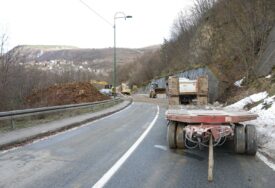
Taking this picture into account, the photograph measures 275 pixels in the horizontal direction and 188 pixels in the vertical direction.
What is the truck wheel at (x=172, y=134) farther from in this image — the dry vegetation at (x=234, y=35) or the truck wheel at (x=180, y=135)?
the dry vegetation at (x=234, y=35)

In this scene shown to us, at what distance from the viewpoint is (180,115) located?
9148 millimetres

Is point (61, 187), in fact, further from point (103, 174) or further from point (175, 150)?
point (175, 150)

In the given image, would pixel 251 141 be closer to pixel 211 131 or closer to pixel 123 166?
pixel 211 131

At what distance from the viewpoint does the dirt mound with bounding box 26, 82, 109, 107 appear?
30.9 metres

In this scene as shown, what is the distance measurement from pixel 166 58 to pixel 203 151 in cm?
8769

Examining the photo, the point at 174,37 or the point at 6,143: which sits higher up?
the point at 174,37

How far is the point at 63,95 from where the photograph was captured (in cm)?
3297

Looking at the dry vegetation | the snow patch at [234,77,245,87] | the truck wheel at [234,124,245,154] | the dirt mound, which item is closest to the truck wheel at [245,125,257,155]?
the truck wheel at [234,124,245,154]

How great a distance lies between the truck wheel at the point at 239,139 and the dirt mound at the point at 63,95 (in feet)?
72.4

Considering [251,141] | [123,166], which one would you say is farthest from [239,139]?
[123,166]

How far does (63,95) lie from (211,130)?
85.3 ft

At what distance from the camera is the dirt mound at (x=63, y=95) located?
30859 millimetres

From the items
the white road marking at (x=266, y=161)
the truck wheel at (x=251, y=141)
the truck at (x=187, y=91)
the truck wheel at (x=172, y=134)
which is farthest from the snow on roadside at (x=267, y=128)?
the truck at (x=187, y=91)

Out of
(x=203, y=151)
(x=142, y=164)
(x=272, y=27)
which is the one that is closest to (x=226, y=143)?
(x=203, y=151)
